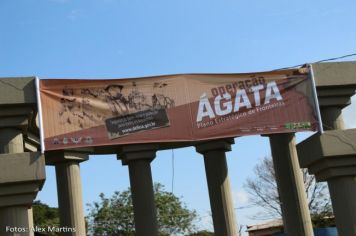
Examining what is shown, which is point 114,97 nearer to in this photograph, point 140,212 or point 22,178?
point 22,178

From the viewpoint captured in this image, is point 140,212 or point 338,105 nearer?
point 338,105

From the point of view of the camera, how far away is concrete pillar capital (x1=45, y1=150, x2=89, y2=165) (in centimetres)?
1668

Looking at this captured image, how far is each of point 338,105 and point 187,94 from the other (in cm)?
431

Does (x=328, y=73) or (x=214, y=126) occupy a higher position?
(x=328, y=73)

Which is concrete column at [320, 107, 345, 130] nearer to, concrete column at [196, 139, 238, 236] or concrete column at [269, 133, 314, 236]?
concrete column at [269, 133, 314, 236]

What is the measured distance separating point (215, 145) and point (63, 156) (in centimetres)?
537

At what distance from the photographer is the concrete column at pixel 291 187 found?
1714cm

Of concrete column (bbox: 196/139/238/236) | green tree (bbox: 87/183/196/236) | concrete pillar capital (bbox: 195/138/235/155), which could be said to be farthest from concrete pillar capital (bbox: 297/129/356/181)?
green tree (bbox: 87/183/196/236)

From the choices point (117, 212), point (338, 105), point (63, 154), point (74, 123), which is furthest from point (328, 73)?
point (117, 212)

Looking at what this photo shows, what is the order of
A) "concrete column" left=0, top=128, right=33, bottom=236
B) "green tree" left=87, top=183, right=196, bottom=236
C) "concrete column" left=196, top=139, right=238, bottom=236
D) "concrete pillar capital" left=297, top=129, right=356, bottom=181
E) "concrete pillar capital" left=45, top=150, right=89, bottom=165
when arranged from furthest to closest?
"green tree" left=87, top=183, right=196, bottom=236, "concrete column" left=196, top=139, right=238, bottom=236, "concrete pillar capital" left=45, top=150, right=89, bottom=165, "concrete pillar capital" left=297, top=129, right=356, bottom=181, "concrete column" left=0, top=128, right=33, bottom=236

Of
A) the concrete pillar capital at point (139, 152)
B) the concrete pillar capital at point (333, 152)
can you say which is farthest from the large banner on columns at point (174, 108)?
the concrete pillar capital at point (139, 152)

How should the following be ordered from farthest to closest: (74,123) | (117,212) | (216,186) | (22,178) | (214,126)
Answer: (117,212) < (216,186) < (214,126) < (74,123) < (22,178)

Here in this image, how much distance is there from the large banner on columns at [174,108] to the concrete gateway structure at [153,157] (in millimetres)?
139

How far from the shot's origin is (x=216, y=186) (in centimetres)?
1902
